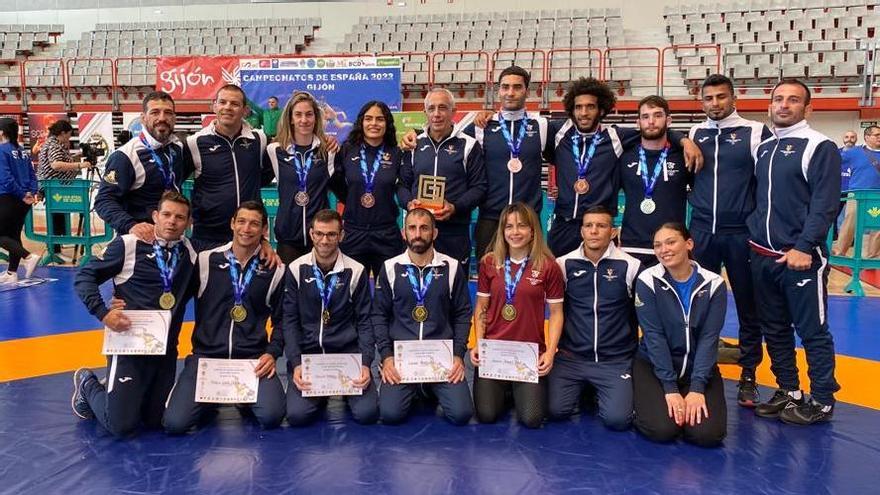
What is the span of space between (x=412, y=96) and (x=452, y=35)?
283 cm

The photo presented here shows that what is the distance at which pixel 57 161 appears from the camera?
351 inches

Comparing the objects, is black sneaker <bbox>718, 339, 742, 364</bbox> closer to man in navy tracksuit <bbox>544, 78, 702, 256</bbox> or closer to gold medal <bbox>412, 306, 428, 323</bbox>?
man in navy tracksuit <bbox>544, 78, 702, 256</bbox>

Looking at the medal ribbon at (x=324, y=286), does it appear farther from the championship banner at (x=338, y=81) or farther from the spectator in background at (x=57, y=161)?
the championship banner at (x=338, y=81)

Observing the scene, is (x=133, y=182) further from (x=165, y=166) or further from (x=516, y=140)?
(x=516, y=140)

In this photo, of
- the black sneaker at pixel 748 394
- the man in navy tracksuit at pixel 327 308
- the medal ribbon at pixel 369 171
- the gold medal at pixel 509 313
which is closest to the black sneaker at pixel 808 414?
the black sneaker at pixel 748 394

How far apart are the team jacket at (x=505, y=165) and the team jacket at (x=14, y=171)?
20.2 ft

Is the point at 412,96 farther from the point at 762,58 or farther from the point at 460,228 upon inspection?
the point at 460,228

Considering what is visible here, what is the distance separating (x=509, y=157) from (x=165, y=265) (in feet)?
7.70

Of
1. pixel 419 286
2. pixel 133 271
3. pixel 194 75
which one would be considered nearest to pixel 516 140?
pixel 419 286

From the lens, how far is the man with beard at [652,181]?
421 cm

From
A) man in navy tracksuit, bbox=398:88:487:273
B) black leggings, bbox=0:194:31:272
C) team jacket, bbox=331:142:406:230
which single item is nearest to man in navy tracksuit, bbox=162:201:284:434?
team jacket, bbox=331:142:406:230

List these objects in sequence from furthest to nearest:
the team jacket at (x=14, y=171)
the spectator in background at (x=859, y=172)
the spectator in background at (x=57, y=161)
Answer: the spectator in background at (x=859, y=172) → the spectator in background at (x=57, y=161) → the team jacket at (x=14, y=171)

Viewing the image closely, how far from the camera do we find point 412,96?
16.1 m

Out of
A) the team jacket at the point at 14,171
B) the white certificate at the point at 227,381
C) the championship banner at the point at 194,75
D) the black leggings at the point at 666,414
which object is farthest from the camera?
the championship banner at the point at 194,75
